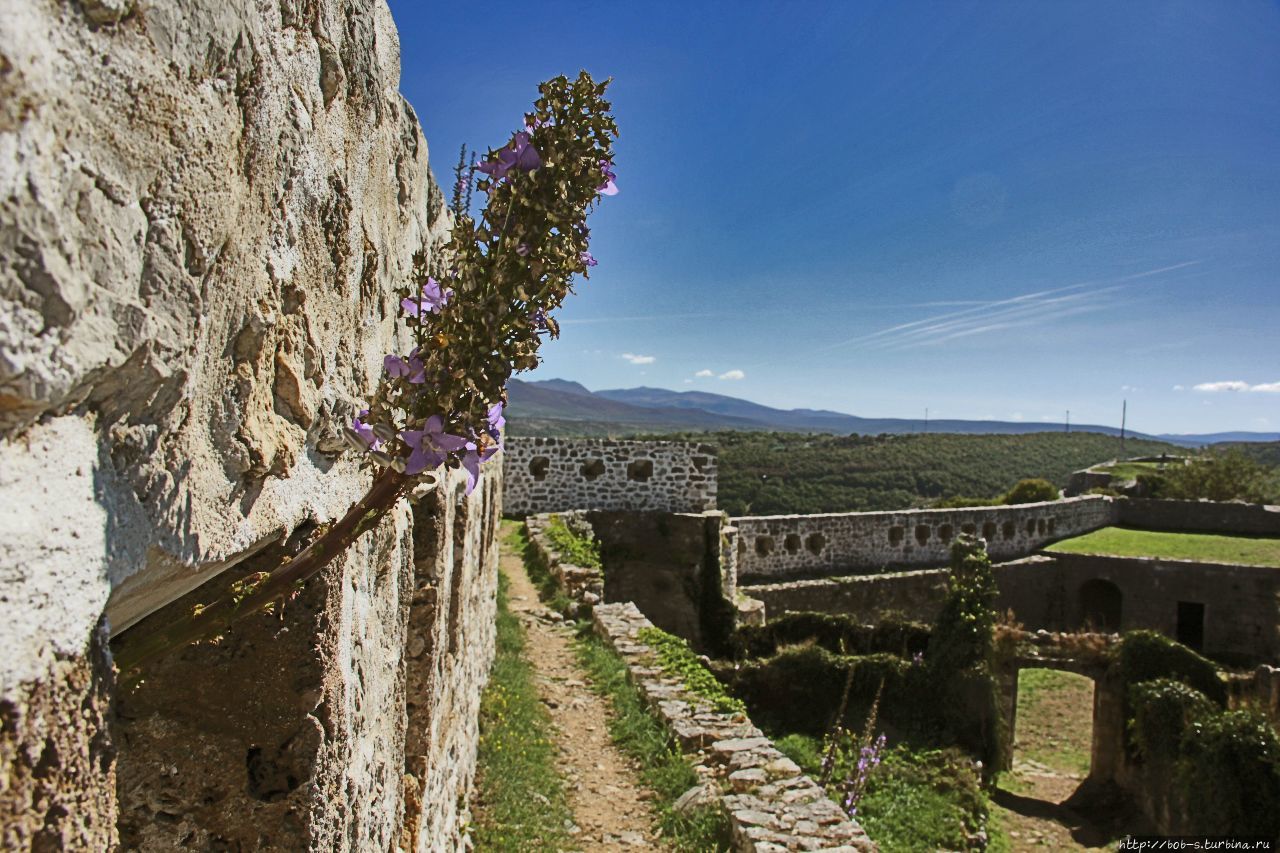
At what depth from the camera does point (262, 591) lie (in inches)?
47.7

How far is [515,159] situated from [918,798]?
9638 mm


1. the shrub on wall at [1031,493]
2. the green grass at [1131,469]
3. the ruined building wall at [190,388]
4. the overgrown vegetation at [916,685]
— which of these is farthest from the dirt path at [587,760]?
the green grass at [1131,469]

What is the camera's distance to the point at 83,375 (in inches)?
29.8

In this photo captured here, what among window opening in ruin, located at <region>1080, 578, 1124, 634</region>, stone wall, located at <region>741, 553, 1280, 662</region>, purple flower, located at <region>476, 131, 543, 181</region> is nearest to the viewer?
purple flower, located at <region>476, 131, 543, 181</region>

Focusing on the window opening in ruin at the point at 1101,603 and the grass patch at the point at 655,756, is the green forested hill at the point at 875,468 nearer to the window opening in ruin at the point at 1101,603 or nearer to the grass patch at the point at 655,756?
the window opening in ruin at the point at 1101,603

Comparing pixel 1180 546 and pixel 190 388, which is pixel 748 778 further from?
pixel 1180 546

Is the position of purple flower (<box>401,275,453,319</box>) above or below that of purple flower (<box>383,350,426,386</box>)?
above

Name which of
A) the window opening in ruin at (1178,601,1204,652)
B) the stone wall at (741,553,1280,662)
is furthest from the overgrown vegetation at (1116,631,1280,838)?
the window opening in ruin at (1178,601,1204,652)

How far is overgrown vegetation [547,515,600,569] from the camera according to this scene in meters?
12.8

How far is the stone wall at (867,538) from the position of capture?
19.1 m

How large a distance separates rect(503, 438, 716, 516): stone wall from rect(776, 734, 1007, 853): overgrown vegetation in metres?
6.44

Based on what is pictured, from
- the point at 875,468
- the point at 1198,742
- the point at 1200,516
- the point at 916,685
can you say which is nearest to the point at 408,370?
the point at 1198,742

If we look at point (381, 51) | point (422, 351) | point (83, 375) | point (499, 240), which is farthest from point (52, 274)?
point (381, 51)

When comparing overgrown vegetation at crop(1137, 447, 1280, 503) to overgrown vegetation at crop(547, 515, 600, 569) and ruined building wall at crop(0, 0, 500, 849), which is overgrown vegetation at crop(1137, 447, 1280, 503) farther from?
ruined building wall at crop(0, 0, 500, 849)
